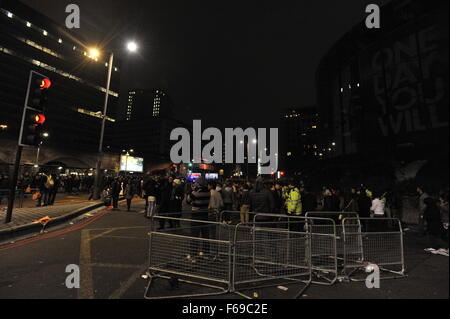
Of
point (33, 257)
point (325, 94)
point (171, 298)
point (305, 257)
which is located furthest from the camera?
point (325, 94)

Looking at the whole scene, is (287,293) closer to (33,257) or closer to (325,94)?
(33,257)

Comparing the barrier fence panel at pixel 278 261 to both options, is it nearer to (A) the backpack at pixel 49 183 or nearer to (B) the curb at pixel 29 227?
(B) the curb at pixel 29 227

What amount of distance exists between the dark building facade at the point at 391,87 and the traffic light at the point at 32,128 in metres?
9.44

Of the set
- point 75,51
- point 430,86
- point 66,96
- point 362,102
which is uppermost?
point 75,51

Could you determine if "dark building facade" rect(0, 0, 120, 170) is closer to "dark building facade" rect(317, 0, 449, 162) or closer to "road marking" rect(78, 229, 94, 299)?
"road marking" rect(78, 229, 94, 299)

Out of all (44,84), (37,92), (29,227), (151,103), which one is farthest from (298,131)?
(29,227)

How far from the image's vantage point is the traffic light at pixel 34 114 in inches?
308

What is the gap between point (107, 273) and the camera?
4.41 m

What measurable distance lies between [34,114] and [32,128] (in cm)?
47

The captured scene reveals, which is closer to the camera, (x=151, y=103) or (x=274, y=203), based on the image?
(x=274, y=203)

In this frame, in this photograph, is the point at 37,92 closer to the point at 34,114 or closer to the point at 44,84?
the point at 44,84
